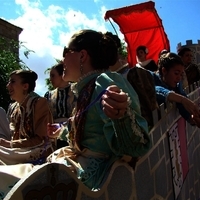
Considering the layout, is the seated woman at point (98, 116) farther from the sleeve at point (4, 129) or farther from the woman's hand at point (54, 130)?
the sleeve at point (4, 129)

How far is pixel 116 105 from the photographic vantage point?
1.67 m

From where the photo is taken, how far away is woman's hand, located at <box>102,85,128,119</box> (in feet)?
5.46

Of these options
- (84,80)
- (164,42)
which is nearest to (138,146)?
(84,80)

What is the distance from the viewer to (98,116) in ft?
6.75

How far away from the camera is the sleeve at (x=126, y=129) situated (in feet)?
6.00

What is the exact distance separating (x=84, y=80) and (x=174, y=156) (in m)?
1.49

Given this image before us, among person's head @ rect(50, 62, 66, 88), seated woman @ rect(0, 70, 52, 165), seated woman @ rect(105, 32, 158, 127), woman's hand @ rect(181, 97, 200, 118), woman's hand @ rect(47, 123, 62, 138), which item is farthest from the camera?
person's head @ rect(50, 62, 66, 88)

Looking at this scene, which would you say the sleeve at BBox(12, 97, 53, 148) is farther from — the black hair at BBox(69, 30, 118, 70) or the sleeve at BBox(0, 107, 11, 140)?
the black hair at BBox(69, 30, 118, 70)

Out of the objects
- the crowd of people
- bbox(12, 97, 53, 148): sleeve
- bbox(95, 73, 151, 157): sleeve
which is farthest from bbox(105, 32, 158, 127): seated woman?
bbox(12, 97, 53, 148): sleeve

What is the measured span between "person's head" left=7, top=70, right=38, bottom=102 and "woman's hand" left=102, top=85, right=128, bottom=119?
240cm

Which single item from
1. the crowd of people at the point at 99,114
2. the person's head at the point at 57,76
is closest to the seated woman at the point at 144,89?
the crowd of people at the point at 99,114

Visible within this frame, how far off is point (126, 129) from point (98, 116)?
260 mm

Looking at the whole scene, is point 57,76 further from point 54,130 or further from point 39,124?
point 54,130

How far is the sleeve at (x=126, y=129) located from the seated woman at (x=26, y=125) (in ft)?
5.03
